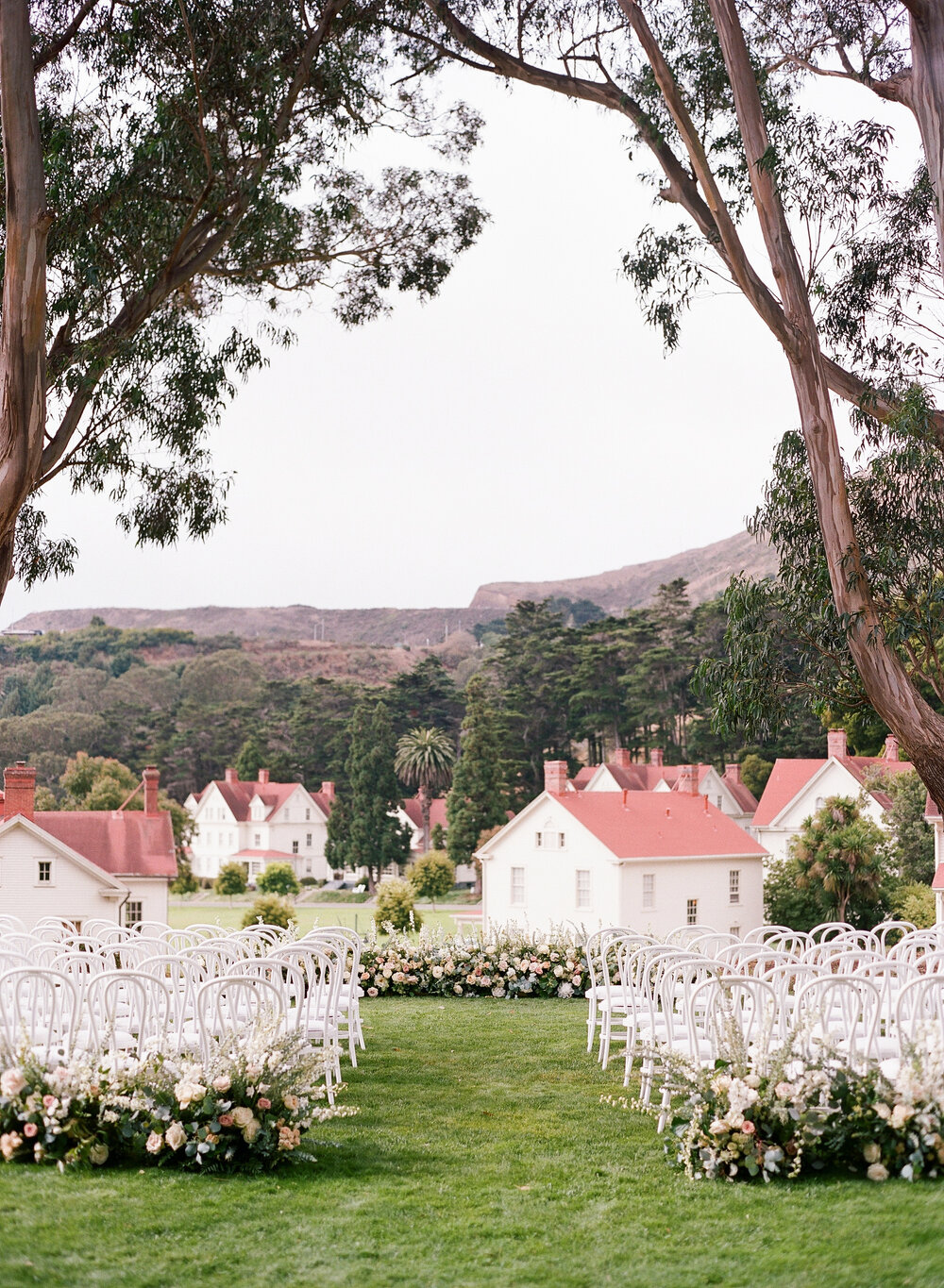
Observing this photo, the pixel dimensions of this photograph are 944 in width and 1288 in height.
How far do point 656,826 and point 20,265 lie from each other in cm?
2551

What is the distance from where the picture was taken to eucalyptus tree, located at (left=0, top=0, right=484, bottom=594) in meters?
7.78

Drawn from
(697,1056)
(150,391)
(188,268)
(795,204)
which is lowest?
(697,1056)

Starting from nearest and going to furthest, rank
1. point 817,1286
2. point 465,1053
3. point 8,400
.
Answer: point 817,1286, point 8,400, point 465,1053

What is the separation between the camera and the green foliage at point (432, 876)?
4938 cm

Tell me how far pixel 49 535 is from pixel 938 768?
7659 mm

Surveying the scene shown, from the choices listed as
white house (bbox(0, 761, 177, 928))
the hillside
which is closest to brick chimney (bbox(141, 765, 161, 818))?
white house (bbox(0, 761, 177, 928))

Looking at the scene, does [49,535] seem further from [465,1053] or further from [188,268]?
[465,1053]

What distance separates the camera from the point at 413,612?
114 metres

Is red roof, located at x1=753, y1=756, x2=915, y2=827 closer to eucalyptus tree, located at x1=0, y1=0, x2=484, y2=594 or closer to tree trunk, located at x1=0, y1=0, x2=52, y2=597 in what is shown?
eucalyptus tree, located at x1=0, y1=0, x2=484, y2=594

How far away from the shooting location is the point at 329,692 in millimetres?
66688

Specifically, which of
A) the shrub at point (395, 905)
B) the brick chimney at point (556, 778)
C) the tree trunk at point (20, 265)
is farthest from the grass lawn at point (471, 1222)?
the shrub at point (395, 905)

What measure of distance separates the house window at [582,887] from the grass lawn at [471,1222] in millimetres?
24388

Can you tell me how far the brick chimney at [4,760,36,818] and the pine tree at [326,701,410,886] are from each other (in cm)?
3122

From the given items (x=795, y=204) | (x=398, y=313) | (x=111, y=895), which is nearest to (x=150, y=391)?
(x=795, y=204)
